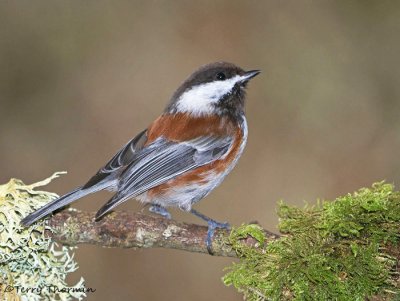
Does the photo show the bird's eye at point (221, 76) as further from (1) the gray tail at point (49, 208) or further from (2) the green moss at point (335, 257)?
(2) the green moss at point (335, 257)

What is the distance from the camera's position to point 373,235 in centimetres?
262

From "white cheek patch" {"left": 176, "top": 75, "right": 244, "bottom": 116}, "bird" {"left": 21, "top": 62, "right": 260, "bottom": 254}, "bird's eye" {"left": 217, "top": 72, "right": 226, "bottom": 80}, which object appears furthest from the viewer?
"bird's eye" {"left": 217, "top": 72, "right": 226, "bottom": 80}

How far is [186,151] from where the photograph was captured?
3.82m

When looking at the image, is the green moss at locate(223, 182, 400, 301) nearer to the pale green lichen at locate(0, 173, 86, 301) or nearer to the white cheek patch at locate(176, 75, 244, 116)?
the pale green lichen at locate(0, 173, 86, 301)

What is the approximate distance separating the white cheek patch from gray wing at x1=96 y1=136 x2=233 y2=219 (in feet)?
0.84

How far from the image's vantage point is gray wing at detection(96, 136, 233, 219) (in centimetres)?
365

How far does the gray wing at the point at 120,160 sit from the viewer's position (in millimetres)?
3581

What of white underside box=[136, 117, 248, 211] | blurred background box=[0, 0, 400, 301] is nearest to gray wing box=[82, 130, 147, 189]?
white underside box=[136, 117, 248, 211]

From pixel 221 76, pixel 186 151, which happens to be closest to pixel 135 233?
pixel 186 151

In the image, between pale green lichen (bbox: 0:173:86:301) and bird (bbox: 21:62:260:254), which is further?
bird (bbox: 21:62:260:254)

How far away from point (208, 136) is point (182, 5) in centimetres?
314

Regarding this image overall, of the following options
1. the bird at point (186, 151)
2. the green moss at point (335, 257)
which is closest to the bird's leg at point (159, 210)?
the bird at point (186, 151)

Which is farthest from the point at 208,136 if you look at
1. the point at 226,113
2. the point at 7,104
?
the point at 7,104

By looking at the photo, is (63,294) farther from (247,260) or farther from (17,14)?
(17,14)
